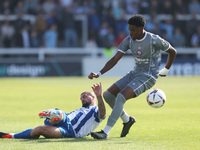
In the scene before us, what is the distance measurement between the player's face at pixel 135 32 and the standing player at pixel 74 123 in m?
1.15

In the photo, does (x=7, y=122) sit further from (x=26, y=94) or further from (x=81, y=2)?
(x=81, y=2)

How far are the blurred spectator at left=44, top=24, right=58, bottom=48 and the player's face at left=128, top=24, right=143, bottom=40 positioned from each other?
18.2 metres

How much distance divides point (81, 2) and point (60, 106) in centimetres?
1683

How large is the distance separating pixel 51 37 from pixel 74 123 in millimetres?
19207

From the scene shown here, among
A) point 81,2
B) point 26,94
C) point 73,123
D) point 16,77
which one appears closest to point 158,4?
point 81,2

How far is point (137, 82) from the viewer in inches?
341

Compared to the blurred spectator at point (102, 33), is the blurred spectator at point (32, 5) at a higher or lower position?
higher

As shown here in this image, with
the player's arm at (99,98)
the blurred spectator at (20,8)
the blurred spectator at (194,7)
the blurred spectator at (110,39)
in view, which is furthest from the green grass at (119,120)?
the blurred spectator at (194,7)

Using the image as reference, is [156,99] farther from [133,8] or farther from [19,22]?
[133,8]

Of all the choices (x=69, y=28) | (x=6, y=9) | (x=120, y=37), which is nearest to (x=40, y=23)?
(x=69, y=28)

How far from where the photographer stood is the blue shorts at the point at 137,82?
28.2 feet

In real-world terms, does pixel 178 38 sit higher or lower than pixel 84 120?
lower

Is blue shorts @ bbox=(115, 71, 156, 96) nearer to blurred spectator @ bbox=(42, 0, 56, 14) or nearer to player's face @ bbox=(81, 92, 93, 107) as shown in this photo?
player's face @ bbox=(81, 92, 93, 107)

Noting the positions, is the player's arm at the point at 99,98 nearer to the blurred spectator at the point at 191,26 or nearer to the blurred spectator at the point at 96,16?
the blurred spectator at the point at 96,16
